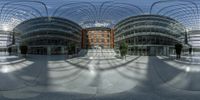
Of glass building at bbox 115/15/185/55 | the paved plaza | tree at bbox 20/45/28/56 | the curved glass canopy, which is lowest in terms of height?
the paved plaza

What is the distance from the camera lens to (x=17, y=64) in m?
7.51

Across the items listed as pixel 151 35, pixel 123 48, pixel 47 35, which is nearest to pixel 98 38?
pixel 123 48

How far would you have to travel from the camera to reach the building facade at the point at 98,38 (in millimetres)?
6055

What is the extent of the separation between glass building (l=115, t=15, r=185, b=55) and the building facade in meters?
0.62

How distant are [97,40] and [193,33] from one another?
375cm

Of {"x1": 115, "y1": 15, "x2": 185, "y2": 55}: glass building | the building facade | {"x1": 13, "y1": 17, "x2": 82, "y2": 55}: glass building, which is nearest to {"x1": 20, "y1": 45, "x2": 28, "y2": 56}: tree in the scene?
{"x1": 13, "y1": 17, "x2": 82, "y2": 55}: glass building

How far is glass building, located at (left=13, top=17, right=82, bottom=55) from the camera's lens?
601 cm

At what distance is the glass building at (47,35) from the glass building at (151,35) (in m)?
2.10

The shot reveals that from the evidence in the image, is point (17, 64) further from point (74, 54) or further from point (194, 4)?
point (194, 4)

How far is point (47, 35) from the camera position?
595 cm

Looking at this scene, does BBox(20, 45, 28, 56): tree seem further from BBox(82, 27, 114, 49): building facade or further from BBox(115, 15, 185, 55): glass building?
BBox(115, 15, 185, 55): glass building

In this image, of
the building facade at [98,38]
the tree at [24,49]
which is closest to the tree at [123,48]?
the building facade at [98,38]

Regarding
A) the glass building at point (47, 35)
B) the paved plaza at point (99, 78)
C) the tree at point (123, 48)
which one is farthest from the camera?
the glass building at point (47, 35)

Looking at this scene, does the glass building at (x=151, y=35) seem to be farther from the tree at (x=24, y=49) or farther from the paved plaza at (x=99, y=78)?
the tree at (x=24, y=49)
